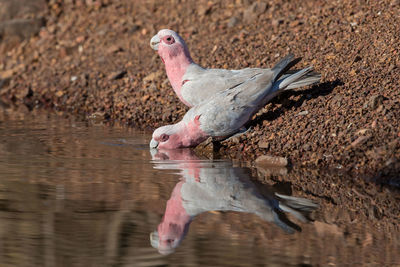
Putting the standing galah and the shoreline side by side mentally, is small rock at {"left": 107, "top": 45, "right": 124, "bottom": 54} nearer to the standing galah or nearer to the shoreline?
the shoreline

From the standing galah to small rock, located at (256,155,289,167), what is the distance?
0.63 metres

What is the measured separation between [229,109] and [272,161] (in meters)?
0.79

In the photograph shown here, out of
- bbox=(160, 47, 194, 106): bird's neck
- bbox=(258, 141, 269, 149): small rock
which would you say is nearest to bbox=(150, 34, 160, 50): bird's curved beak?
bbox=(160, 47, 194, 106): bird's neck

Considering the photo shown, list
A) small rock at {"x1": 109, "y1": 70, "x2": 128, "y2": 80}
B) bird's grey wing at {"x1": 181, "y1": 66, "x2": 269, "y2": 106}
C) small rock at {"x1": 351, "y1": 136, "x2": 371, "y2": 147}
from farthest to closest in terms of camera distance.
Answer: small rock at {"x1": 109, "y1": 70, "x2": 128, "y2": 80} < bird's grey wing at {"x1": 181, "y1": 66, "x2": 269, "y2": 106} < small rock at {"x1": 351, "y1": 136, "x2": 371, "y2": 147}

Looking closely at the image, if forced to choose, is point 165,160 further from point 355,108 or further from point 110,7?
point 110,7

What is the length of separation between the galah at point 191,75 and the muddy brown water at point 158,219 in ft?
3.17

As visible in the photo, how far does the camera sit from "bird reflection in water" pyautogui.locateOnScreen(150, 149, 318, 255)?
4.55 metres

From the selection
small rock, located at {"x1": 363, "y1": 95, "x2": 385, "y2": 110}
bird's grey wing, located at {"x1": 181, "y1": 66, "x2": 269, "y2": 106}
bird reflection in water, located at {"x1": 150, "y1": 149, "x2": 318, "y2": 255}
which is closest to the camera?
bird reflection in water, located at {"x1": 150, "y1": 149, "x2": 318, "y2": 255}

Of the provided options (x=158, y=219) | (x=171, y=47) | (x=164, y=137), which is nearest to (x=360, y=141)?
(x=164, y=137)

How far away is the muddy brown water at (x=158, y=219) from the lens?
410 centimetres

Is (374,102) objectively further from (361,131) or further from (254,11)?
(254,11)

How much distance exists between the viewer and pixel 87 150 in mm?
7066

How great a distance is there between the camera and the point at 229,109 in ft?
22.6

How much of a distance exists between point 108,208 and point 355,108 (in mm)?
2795
